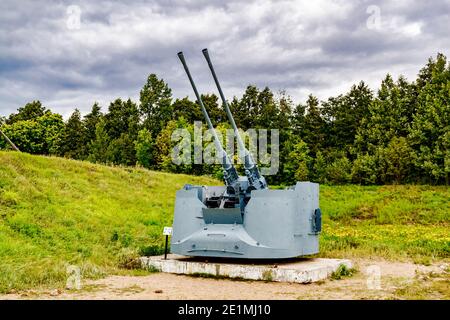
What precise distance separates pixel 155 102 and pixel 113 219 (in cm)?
3534

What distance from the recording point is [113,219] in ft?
53.4

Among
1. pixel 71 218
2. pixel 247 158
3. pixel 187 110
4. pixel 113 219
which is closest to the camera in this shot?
pixel 247 158

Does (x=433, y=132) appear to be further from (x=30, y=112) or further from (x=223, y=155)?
(x=30, y=112)

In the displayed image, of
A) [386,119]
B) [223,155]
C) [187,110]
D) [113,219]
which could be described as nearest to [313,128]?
[386,119]

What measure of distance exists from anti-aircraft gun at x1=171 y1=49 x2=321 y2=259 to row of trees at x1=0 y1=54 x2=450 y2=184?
2370 centimetres

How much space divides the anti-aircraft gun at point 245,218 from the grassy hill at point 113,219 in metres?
1.58

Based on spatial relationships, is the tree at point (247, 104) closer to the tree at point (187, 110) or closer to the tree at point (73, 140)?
the tree at point (187, 110)

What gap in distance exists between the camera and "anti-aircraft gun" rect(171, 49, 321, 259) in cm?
967

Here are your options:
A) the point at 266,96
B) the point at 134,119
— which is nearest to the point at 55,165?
the point at 134,119

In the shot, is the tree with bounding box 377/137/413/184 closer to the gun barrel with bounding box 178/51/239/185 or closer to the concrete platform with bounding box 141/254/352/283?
the concrete platform with bounding box 141/254/352/283

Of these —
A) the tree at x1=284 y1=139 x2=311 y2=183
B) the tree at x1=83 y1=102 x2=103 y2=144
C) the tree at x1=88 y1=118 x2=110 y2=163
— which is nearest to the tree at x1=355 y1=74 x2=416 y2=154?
the tree at x1=284 y1=139 x2=311 y2=183

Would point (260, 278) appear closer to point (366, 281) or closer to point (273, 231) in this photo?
point (273, 231)

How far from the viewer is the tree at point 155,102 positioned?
50.0 meters

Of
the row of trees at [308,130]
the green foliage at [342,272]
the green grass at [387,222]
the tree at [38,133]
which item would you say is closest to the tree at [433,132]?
the row of trees at [308,130]
